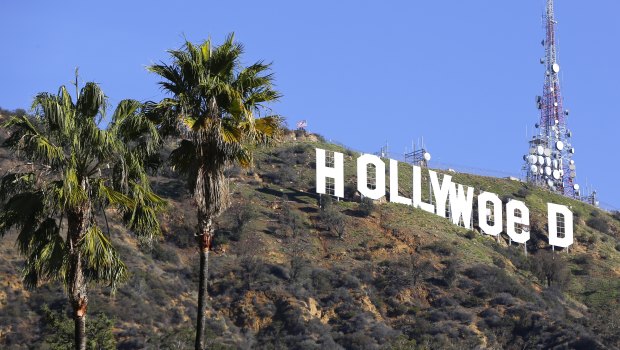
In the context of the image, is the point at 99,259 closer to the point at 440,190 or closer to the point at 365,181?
the point at 365,181

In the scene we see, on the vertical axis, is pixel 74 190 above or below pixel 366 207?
below

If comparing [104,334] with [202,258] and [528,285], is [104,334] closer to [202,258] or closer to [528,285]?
[202,258]

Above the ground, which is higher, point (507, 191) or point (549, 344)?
point (507, 191)

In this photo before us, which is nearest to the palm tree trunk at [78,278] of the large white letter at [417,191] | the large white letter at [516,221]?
the large white letter at [417,191]

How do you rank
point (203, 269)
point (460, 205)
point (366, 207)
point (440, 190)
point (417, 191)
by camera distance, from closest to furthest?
point (203, 269)
point (366, 207)
point (417, 191)
point (440, 190)
point (460, 205)


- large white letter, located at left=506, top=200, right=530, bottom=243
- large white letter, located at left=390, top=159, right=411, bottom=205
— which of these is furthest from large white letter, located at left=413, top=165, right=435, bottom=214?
large white letter, located at left=506, top=200, right=530, bottom=243

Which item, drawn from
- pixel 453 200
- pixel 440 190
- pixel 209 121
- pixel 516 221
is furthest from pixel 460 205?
pixel 209 121

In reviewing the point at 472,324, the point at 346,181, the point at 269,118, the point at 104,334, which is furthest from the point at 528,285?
the point at 269,118
